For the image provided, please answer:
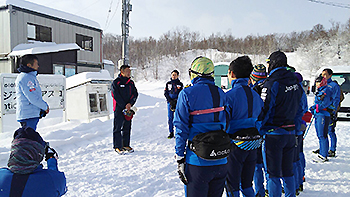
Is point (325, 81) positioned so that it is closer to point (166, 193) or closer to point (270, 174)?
point (270, 174)

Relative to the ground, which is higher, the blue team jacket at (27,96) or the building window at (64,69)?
the building window at (64,69)

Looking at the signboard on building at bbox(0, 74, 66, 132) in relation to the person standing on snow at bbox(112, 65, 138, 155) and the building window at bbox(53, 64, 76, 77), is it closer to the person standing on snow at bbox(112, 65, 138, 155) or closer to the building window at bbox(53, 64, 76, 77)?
the person standing on snow at bbox(112, 65, 138, 155)

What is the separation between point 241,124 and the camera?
8.09 ft

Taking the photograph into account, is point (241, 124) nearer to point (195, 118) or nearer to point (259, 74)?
point (195, 118)

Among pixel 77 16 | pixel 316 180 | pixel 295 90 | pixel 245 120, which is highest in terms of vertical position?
pixel 77 16

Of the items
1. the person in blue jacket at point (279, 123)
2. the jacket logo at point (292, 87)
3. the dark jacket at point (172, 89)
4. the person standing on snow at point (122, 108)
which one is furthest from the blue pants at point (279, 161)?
the dark jacket at point (172, 89)

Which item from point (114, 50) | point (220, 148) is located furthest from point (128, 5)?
point (114, 50)

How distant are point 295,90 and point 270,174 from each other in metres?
1.06

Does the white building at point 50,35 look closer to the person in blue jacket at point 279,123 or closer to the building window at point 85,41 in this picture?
the building window at point 85,41

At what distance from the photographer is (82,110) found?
8086 mm

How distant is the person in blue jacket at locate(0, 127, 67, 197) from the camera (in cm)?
159

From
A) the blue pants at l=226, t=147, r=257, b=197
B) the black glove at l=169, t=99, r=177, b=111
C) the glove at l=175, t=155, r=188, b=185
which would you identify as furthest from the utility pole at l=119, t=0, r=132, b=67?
the glove at l=175, t=155, r=188, b=185

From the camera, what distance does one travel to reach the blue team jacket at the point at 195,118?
205 cm

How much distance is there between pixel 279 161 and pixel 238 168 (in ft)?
2.22
